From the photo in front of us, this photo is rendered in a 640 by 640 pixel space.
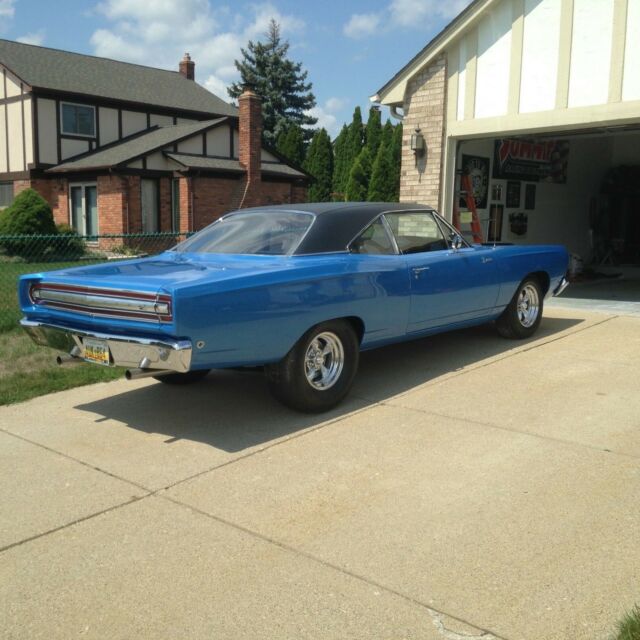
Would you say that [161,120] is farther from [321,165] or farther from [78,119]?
[321,165]

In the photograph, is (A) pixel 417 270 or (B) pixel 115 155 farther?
(B) pixel 115 155

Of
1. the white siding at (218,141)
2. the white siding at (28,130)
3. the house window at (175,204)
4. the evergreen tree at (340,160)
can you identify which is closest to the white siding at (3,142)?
the white siding at (28,130)

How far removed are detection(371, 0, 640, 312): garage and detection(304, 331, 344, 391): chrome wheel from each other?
6138 mm

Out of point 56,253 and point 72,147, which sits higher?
point 72,147

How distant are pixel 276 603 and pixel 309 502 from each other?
0.98m

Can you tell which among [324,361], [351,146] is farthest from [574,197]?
[351,146]

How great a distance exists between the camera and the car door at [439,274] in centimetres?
621

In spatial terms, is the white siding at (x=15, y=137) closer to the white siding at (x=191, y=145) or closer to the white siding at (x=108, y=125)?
the white siding at (x=108, y=125)

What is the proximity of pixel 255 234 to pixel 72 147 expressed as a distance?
72.2 ft

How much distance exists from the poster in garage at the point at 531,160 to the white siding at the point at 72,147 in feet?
56.7

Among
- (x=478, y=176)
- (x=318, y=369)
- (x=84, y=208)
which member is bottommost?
(x=318, y=369)

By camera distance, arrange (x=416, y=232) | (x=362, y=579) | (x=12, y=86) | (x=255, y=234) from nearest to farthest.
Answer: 1. (x=362, y=579)
2. (x=255, y=234)
3. (x=416, y=232)
4. (x=12, y=86)

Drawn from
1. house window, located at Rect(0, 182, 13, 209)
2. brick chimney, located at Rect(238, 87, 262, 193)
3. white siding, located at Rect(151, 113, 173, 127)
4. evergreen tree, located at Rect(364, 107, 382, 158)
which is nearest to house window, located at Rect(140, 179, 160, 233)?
brick chimney, located at Rect(238, 87, 262, 193)

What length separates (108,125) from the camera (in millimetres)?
26469
